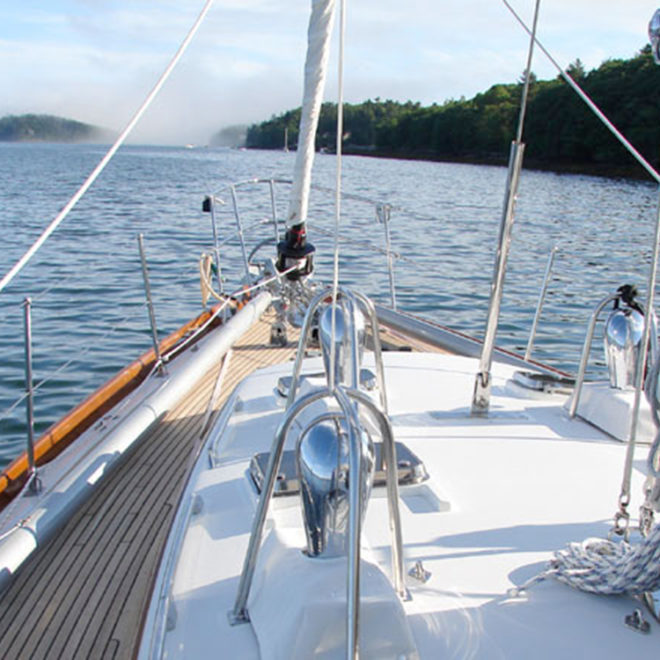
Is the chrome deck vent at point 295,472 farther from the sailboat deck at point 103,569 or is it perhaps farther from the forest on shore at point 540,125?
the forest on shore at point 540,125

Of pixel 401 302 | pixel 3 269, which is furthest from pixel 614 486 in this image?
pixel 3 269

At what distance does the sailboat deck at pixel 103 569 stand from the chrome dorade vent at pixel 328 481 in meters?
0.52

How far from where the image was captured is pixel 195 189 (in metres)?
18.5

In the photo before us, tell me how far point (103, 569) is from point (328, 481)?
4.33ft

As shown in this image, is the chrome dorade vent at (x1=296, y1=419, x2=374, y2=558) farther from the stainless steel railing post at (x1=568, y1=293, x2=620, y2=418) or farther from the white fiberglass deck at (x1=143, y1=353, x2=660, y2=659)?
the stainless steel railing post at (x1=568, y1=293, x2=620, y2=418)

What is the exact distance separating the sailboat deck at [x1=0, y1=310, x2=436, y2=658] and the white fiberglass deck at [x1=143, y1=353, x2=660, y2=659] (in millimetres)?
186

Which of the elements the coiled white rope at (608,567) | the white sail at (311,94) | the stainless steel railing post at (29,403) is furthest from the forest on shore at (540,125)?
the coiled white rope at (608,567)

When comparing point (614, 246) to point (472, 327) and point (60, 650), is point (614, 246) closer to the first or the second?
point (472, 327)

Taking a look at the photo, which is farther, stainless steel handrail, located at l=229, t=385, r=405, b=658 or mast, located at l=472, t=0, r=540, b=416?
mast, located at l=472, t=0, r=540, b=416

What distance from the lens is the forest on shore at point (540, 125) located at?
1271 inches

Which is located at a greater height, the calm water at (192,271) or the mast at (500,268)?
the mast at (500,268)

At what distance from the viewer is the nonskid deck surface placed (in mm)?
1817

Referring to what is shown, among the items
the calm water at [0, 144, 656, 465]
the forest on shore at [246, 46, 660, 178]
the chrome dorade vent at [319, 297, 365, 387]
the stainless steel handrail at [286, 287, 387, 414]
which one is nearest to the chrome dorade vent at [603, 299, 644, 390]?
the stainless steel handrail at [286, 287, 387, 414]

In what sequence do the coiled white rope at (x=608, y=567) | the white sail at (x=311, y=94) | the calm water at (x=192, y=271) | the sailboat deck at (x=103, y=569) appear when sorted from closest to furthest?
the coiled white rope at (x=608, y=567), the sailboat deck at (x=103, y=569), the white sail at (x=311, y=94), the calm water at (x=192, y=271)
